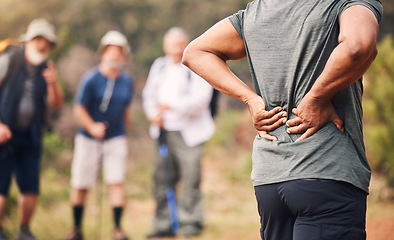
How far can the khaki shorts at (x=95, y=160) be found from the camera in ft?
18.6

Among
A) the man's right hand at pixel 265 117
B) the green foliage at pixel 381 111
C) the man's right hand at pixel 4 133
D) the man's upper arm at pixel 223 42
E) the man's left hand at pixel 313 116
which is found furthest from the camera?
the green foliage at pixel 381 111

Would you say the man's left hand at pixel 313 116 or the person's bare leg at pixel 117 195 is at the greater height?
the man's left hand at pixel 313 116

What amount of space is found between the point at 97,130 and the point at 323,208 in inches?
161

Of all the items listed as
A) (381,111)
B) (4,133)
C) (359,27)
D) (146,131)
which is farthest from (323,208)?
(146,131)

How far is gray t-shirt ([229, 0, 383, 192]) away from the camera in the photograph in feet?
5.92

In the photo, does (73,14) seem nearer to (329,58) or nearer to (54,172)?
(54,172)

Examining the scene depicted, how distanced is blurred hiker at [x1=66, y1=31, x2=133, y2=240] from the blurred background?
55cm

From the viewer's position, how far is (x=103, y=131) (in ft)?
18.5

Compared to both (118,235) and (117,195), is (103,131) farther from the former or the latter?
(118,235)

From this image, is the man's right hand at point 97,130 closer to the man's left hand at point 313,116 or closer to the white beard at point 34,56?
the white beard at point 34,56

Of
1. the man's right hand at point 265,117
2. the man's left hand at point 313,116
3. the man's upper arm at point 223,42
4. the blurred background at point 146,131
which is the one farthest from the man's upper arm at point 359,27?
the blurred background at point 146,131

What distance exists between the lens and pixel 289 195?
6.03 ft

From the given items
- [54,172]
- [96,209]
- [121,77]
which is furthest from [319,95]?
[54,172]

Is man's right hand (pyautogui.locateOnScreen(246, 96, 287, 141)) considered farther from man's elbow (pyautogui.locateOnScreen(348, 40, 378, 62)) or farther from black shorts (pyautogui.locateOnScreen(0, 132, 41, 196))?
black shorts (pyautogui.locateOnScreen(0, 132, 41, 196))
